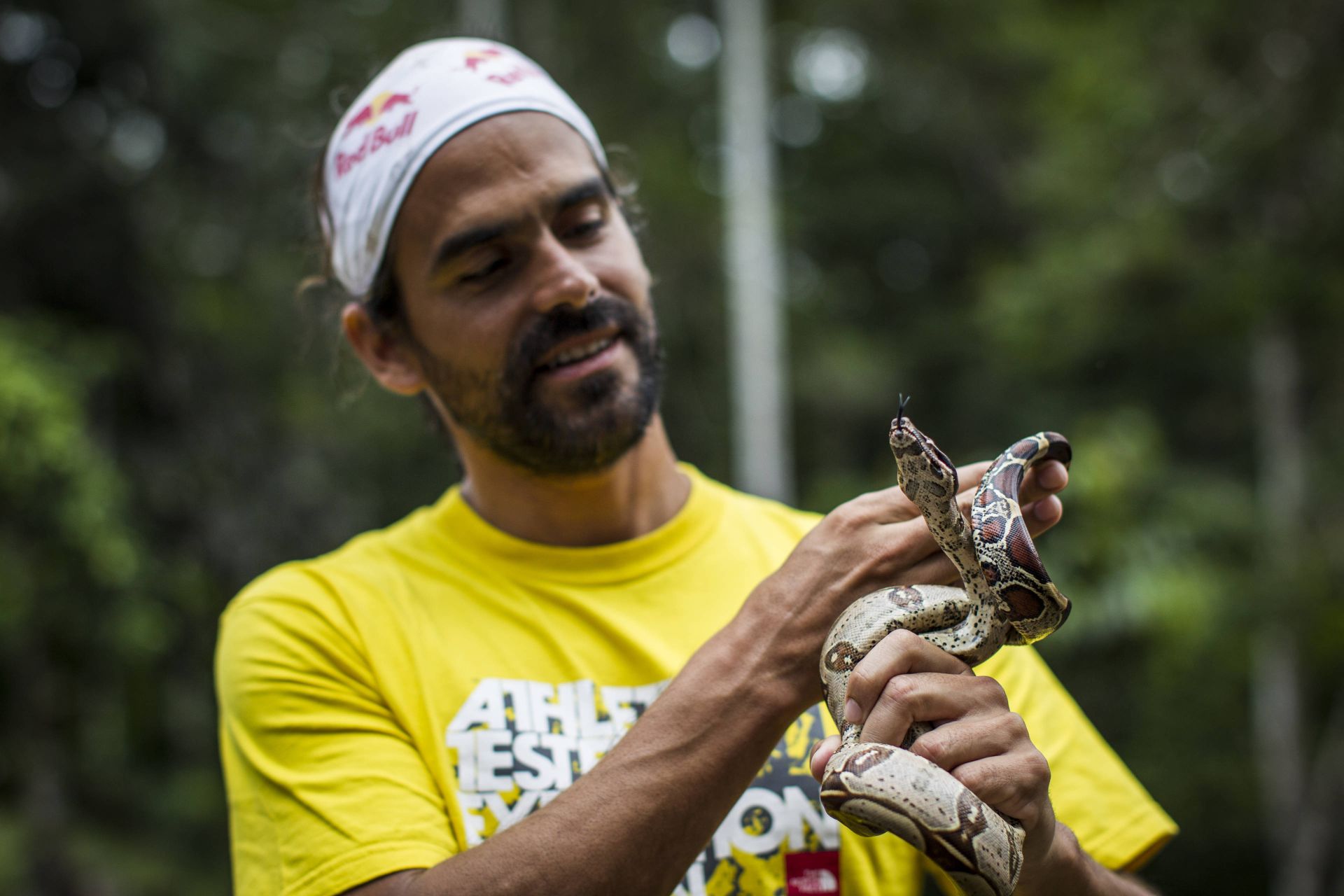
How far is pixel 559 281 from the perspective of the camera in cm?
241

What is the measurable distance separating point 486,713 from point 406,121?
56.5 inches

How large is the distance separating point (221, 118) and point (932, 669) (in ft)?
45.8

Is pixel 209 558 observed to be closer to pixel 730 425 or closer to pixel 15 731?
pixel 15 731

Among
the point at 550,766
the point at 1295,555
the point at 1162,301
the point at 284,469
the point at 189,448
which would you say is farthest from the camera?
the point at 284,469

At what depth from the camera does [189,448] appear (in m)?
10.9

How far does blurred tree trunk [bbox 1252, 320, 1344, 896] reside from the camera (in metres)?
9.38

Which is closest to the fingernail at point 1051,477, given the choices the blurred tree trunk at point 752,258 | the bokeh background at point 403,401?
the bokeh background at point 403,401

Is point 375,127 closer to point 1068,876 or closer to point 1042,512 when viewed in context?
point 1042,512

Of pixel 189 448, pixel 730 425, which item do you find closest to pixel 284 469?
pixel 189 448

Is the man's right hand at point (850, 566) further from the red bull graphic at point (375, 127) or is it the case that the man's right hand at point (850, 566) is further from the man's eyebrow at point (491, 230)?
the red bull graphic at point (375, 127)

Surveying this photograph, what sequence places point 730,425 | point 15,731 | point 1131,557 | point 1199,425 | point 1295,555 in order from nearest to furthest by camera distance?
1. point 1131,557
2. point 15,731
3. point 1295,555
4. point 1199,425
5. point 730,425

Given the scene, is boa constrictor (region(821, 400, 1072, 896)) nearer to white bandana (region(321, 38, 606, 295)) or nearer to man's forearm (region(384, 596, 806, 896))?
man's forearm (region(384, 596, 806, 896))

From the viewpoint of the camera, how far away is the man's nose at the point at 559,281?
94.7 inches

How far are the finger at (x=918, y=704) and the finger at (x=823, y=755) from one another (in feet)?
0.17
